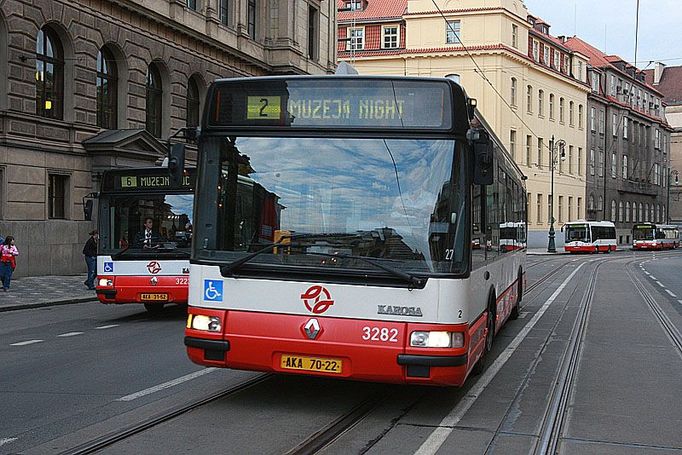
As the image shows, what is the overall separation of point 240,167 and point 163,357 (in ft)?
13.5

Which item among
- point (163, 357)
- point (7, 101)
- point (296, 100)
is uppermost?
point (7, 101)

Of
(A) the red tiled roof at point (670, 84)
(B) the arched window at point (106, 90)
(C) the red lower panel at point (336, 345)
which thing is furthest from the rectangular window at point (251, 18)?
(A) the red tiled roof at point (670, 84)

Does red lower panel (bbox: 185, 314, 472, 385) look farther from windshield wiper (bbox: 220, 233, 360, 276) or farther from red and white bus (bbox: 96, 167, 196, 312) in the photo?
red and white bus (bbox: 96, 167, 196, 312)

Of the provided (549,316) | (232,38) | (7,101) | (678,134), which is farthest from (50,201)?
(678,134)

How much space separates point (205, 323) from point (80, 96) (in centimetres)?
2225

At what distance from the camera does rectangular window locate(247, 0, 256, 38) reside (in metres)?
40.3

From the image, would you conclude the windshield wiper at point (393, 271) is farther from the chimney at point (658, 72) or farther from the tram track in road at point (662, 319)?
the chimney at point (658, 72)

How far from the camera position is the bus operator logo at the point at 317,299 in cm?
752

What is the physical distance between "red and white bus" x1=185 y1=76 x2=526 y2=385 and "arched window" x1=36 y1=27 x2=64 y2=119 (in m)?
20.6

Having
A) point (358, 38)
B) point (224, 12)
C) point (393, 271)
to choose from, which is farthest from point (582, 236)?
point (393, 271)

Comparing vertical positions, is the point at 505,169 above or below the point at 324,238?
above

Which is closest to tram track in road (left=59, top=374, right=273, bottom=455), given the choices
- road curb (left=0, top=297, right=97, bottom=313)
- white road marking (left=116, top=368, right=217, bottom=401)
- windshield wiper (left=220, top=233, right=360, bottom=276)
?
white road marking (left=116, top=368, right=217, bottom=401)

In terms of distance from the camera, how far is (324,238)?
7.60 m

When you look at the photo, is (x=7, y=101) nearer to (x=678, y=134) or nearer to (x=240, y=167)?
(x=240, y=167)
